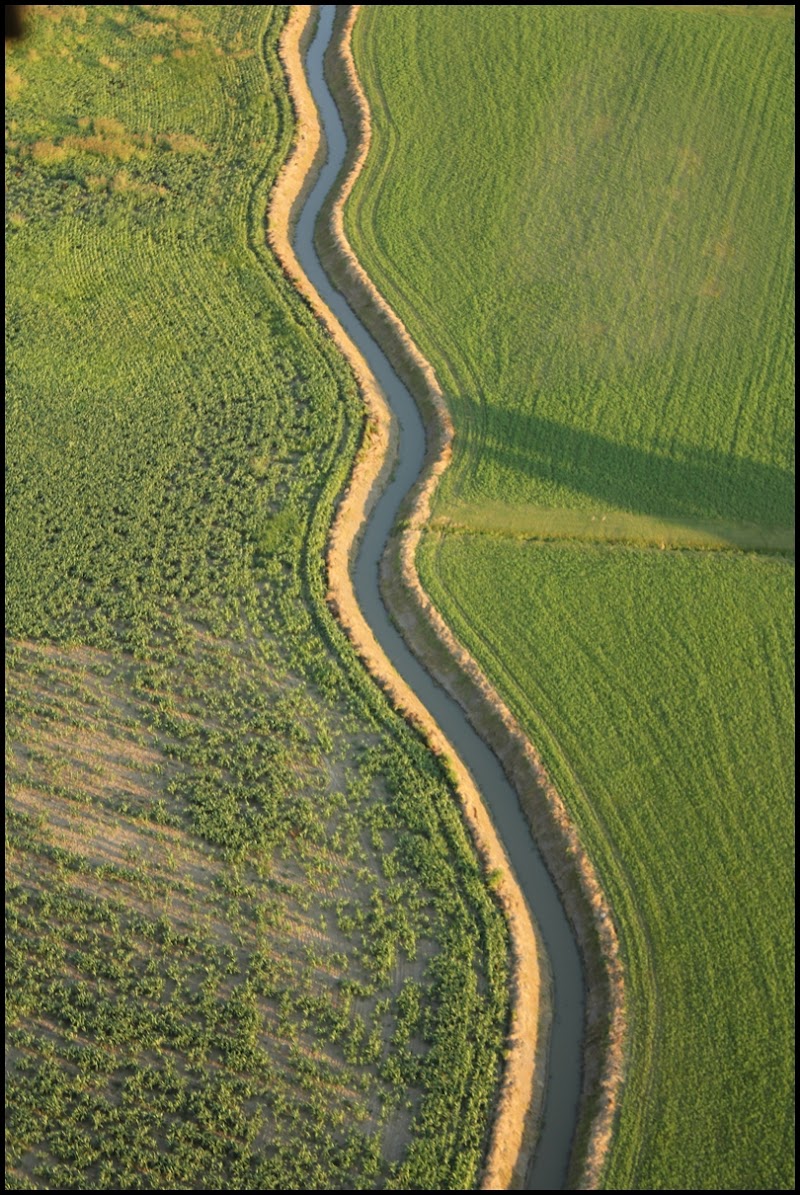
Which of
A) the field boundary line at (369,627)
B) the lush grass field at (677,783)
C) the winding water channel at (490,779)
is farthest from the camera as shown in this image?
the winding water channel at (490,779)

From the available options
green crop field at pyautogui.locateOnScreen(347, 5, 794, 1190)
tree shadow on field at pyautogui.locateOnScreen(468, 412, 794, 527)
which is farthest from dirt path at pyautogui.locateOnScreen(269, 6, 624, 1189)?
tree shadow on field at pyautogui.locateOnScreen(468, 412, 794, 527)

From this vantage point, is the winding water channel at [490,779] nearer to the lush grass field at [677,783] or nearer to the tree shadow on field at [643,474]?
the lush grass field at [677,783]

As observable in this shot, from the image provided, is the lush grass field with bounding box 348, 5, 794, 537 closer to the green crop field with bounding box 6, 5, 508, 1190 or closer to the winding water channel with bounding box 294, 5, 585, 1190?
the winding water channel with bounding box 294, 5, 585, 1190

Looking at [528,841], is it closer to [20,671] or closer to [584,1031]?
[584,1031]

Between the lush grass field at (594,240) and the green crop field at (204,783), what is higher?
the lush grass field at (594,240)

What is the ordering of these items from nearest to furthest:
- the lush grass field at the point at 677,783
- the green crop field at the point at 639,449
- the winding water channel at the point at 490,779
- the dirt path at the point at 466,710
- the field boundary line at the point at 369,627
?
the lush grass field at the point at 677,783, the dirt path at the point at 466,710, the field boundary line at the point at 369,627, the winding water channel at the point at 490,779, the green crop field at the point at 639,449

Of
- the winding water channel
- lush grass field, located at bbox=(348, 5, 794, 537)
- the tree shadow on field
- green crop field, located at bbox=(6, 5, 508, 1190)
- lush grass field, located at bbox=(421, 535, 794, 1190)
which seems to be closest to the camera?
lush grass field, located at bbox=(421, 535, 794, 1190)

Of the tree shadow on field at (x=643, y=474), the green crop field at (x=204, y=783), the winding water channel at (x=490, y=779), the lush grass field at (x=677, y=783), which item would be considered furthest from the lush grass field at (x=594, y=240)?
the green crop field at (x=204, y=783)

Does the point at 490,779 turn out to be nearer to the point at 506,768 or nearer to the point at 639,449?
the point at 506,768
